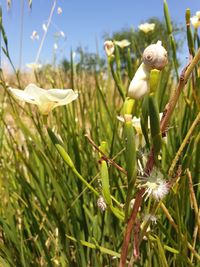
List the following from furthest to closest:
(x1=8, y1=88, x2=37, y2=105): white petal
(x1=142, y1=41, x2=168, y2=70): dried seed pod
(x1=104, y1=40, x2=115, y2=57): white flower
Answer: (x1=104, y1=40, x2=115, y2=57): white flower, (x1=8, y1=88, x2=37, y2=105): white petal, (x1=142, y1=41, x2=168, y2=70): dried seed pod

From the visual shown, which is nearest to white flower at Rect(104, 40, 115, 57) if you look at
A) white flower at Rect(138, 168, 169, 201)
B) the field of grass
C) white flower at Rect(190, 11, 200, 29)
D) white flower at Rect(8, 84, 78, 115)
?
the field of grass

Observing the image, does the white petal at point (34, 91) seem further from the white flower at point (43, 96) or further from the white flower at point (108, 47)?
the white flower at point (108, 47)

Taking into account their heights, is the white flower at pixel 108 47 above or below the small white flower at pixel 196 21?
below

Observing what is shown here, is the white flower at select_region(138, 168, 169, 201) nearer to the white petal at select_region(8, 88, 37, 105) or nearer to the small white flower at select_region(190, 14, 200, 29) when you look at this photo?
the white petal at select_region(8, 88, 37, 105)

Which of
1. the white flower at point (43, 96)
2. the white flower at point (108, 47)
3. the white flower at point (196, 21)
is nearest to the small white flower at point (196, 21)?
the white flower at point (196, 21)

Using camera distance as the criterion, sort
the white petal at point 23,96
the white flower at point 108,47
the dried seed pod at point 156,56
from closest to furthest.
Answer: the dried seed pod at point 156,56 → the white petal at point 23,96 → the white flower at point 108,47

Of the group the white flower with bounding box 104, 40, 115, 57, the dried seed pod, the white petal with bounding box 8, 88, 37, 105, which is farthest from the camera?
the white flower with bounding box 104, 40, 115, 57

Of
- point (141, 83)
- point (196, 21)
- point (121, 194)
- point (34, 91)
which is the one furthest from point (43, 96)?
point (196, 21)

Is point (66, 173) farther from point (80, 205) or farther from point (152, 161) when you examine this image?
point (152, 161)
